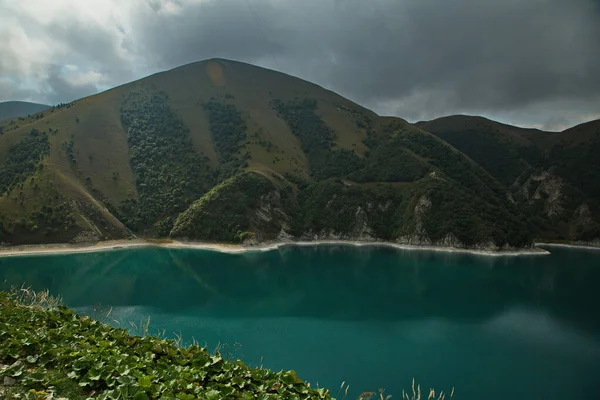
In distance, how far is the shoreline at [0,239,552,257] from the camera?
86812mm

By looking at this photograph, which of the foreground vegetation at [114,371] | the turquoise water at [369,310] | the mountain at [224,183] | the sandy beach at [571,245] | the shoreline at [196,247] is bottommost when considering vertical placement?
the turquoise water at [369,310]

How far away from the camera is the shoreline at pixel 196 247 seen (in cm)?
8681

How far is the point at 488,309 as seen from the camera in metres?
57.3

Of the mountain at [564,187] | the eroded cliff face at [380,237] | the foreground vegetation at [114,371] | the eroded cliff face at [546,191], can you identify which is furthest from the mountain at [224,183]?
the foreground vegetation at [114,371]

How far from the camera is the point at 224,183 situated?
123m

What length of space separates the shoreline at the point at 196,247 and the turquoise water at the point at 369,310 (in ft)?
13.8

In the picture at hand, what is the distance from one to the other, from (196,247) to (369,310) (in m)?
64.7

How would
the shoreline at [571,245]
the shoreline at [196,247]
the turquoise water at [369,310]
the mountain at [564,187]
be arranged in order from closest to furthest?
the turquoise water at [369,310]
the shoreline at [196,247]
the shoreline at [571,245]
the mountain at [564,187]

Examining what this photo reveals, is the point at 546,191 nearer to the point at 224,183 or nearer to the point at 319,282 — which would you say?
the point at 224,183

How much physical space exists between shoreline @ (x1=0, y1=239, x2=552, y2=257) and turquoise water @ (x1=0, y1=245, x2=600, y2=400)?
4213 mm

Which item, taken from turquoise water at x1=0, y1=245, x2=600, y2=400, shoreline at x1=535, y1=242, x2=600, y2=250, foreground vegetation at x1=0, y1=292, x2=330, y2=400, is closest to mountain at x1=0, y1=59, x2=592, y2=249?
shoreline at x1=535, y1=242, x2=600, y2=250

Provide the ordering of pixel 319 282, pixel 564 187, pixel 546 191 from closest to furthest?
pixel 319 282, pixel 564 187, pixel 546 191

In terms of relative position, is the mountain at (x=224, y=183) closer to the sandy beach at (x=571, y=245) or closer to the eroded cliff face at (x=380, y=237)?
the eroded cliff face at (x=380, y=237)

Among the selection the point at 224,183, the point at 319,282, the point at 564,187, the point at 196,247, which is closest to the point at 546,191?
the point at 564,187
